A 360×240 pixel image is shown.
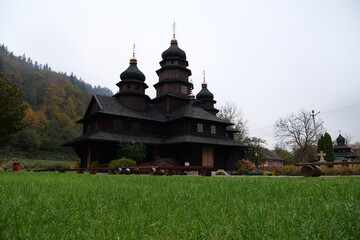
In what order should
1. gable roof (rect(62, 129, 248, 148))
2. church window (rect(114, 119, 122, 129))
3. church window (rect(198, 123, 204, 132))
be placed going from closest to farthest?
gable roof (rect(62, 129, 248, 148)) → church window (rect(114, 119, 122, 129)) → church window (rect(198, 123, 204, 132))

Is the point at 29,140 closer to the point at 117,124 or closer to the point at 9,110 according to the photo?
the point at 117,124

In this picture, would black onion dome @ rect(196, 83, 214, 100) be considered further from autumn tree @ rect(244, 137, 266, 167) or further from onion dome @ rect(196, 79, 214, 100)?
autumn tree @ rect(244, 137, 266, 167)

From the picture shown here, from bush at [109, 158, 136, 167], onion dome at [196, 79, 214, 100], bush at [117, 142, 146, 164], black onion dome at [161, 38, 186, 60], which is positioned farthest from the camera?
onion dome at [196, 79, 214, 100]

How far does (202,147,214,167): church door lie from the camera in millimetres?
27403

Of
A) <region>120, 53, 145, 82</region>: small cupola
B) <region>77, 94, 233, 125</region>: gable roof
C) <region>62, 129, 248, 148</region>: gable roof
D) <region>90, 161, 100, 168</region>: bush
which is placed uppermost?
<region>120, 53, 145, 82</region>: small cupola

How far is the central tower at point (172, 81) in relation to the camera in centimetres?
3259

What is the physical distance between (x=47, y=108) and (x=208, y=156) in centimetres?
6365

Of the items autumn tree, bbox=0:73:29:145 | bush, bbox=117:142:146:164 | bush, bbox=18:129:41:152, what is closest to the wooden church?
bush, bbox=117:142:146:164

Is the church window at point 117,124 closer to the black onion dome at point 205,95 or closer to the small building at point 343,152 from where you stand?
the black onion dome at point 205,95

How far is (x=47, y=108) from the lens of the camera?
73062 millimetres

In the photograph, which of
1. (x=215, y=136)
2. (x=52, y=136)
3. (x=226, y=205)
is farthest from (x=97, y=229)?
(x=52, y=136)

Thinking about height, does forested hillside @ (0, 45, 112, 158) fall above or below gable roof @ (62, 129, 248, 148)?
above

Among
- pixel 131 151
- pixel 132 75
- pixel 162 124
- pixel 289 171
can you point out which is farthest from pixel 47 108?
pixel 289 171

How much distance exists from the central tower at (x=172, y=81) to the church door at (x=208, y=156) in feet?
25.3
